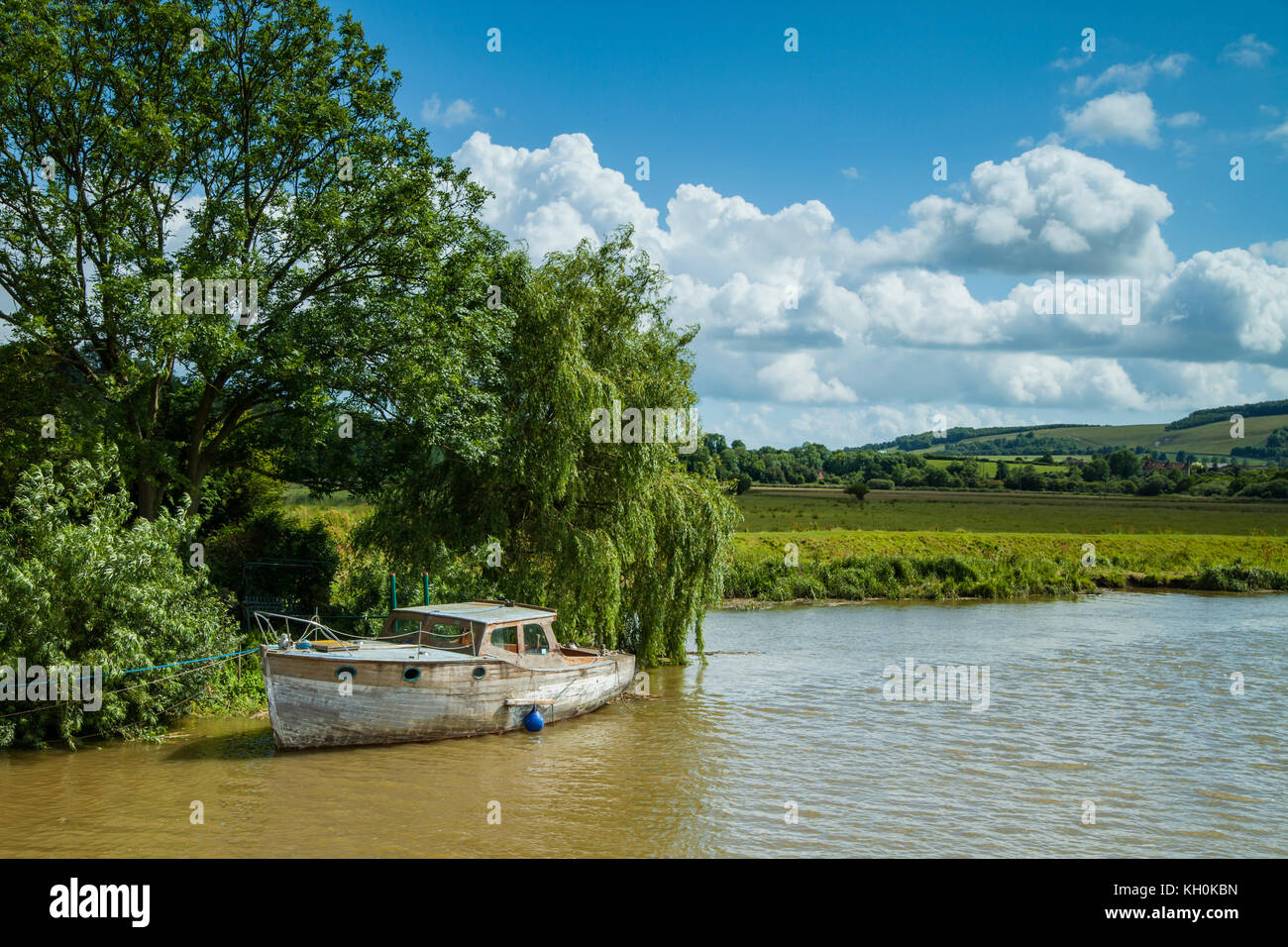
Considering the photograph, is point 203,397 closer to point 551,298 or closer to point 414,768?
point 551,298

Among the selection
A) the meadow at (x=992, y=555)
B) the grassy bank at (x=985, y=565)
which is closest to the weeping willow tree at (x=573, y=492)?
the meadow at (x=992, y=555)

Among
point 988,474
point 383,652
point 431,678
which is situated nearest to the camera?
point 431,678

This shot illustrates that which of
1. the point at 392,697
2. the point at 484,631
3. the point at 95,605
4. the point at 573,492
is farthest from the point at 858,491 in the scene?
the point at 95,605

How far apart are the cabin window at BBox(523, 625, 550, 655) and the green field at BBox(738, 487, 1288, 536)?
142 ft

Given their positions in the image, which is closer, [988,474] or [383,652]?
[383,652]

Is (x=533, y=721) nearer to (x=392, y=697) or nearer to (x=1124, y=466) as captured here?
Answer: (x=392, y=697)

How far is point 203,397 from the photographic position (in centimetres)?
2094

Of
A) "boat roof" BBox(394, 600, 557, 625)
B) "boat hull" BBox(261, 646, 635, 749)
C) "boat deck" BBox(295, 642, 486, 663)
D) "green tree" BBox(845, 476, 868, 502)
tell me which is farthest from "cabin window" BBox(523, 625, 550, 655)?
"green tree" BBox(845, 476, 868, 502)

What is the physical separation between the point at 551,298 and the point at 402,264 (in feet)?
11.7

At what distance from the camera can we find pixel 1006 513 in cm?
8638

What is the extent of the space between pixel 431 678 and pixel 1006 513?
79.5 meters

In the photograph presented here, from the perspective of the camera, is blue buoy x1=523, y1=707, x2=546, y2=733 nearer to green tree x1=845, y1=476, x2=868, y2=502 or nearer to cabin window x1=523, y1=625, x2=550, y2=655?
cabin window x1=523, y1=625, x2=550, y2=655

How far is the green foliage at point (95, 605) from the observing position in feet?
48.8

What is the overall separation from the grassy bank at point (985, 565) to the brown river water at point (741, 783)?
18.8 metres
